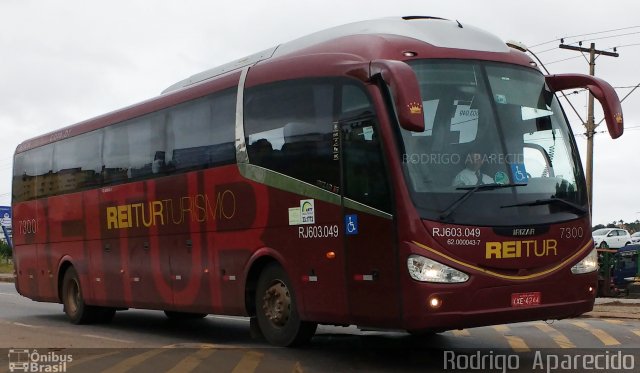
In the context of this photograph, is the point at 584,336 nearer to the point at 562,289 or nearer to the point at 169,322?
the point at 562,289

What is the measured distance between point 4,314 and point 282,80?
12011 millimetres

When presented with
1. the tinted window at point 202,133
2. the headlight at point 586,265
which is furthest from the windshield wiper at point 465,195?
the tinted window at point 202,133

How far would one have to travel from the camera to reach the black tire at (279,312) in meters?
10.8

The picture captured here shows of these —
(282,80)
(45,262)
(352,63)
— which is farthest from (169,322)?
(352,63)

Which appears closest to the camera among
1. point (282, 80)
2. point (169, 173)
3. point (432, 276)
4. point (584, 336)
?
point (432, 276)

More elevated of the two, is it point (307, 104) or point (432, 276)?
point (307, 104)

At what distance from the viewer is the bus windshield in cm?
904

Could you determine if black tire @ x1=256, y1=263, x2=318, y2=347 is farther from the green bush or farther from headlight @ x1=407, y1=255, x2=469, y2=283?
the green bush

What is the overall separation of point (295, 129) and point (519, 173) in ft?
9.28

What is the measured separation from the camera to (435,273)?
8.77 m

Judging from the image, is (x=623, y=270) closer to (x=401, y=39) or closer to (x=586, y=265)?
(x=586, y=265)

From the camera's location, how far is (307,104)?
34.6ft

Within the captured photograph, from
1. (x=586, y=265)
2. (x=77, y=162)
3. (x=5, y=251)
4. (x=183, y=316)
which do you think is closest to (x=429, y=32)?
(x=586, y=265)
